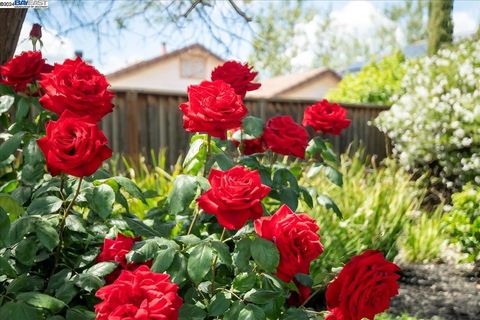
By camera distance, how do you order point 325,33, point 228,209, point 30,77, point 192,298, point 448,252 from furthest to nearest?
point 325,33, point 448,252, point 30,77, point 192,298, point 228,209

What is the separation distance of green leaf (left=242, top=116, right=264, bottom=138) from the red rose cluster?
0.10m

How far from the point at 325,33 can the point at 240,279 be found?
3823 centimetres

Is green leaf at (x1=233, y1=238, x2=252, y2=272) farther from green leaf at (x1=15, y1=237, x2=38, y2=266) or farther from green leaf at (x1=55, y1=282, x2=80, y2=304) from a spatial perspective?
green leaf at (x1=15, y1=237, x2=38, y2=266)

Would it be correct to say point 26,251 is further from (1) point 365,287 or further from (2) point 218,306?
(1) point 365,287

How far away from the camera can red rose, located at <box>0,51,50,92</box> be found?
2.60m

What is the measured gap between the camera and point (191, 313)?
1.87 metres

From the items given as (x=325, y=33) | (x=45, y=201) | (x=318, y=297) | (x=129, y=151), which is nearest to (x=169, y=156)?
(x=129, y=151)

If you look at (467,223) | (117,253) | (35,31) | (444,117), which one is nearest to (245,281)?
(117,253)

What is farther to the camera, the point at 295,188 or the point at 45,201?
the point at 295,188

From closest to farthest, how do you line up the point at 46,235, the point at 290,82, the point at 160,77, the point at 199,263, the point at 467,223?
the point at 199,263 → the point at 46,235 → the point at 467,223 → the point at 160,77 → the point at 290,82

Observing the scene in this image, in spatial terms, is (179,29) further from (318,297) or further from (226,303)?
(226,303)

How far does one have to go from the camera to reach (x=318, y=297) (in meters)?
3.79

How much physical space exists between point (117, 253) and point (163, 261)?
10.5 inches

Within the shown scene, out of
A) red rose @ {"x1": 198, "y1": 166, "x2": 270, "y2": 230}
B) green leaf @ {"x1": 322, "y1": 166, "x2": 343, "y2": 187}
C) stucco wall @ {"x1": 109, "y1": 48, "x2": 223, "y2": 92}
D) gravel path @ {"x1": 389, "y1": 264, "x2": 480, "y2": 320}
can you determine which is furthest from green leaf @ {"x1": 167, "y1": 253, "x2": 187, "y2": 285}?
stucco wall @ {"x1": 109, "y1": 48, "x2": 223, "y2": 92}
